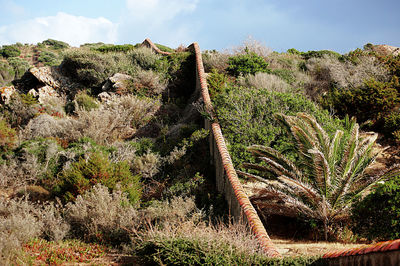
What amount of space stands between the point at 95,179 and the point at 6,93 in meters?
10.5

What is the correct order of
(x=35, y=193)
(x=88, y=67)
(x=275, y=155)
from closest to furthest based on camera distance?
(x=275, y=155), (x=35, y=193), (x=88, y=67)

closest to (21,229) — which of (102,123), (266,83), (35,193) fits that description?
(35,193)

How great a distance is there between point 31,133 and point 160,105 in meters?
5.69

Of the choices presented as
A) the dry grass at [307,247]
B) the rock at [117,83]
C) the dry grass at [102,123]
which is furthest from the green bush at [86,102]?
the dry grass at [307,247]

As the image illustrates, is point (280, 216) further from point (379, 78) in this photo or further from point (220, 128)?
point (379, 78)

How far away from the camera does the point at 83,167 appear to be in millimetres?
9062

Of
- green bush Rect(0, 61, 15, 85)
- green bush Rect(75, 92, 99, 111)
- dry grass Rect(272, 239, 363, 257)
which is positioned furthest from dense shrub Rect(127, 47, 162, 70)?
green bush Rect(0, 61, 15, 85)

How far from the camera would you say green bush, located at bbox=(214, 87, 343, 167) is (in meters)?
9.26

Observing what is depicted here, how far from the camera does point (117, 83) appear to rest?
1628 cm

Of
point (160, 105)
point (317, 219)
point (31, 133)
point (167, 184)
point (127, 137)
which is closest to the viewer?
point (317, 219)

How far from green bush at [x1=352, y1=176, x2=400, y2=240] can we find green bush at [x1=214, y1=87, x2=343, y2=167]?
10.2 ft

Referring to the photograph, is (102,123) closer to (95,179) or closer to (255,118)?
(95,179)

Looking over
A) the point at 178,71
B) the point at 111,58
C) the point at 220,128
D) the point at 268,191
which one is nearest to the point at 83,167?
the point at 220,128

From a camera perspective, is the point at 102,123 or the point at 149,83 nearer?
the point at 102,123
